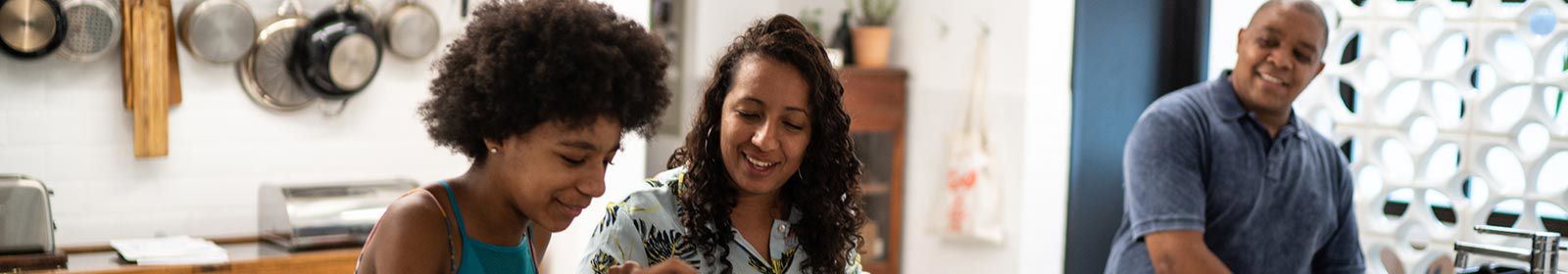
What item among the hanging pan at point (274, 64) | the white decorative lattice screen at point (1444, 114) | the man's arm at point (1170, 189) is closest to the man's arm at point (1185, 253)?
the man's arm at point (1170, 189)

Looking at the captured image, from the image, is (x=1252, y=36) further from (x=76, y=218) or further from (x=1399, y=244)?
Result: (x=76, y=218)

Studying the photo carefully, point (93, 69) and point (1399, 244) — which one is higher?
point (93, 69)

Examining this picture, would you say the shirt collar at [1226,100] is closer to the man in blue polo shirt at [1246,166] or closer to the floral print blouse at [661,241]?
the man in blue polo shirt at [1246,166]

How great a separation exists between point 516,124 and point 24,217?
2.28 m

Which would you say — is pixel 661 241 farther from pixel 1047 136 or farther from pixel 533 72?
pixel 1047 136

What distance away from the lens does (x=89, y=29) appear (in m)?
3.44

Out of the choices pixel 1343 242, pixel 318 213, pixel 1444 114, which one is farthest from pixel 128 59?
pixel 1444 114

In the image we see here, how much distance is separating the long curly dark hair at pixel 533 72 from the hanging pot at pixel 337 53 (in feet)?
7.74

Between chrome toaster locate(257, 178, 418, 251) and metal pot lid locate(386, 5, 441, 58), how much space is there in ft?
1.32

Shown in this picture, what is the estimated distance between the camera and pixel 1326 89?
3719 millimetres

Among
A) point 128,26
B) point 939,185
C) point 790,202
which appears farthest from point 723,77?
point 939,185

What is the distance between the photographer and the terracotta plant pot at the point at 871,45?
15.1ft

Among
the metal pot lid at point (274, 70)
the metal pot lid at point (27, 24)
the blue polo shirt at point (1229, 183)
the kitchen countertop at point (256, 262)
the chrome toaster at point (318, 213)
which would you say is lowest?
the kitchen countertop at point (256, 262)

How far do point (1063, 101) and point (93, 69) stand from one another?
2615mm
